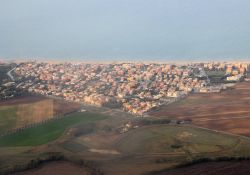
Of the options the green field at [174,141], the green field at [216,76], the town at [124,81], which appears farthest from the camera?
the green field at [216,76]

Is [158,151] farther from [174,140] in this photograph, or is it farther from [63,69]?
[63,69]

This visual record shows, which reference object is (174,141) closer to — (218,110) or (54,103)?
(218,110)

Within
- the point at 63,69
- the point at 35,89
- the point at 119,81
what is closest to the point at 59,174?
the point at 35,89

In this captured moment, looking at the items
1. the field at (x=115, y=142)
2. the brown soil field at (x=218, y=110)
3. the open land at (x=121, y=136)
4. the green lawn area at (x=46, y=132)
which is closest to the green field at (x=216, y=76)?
the brown soil field at (x=218, y=110)

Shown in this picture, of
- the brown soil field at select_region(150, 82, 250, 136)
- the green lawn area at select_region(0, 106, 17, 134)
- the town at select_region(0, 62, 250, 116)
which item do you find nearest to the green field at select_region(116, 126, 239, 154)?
the brown soil field at select_region(150, 82, 250, 136)

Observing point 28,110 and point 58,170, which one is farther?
point 28,110

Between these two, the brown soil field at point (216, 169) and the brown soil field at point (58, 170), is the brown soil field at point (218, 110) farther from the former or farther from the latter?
the brown soil field at point (58, 170)

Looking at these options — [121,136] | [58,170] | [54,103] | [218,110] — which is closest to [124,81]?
[54,103]
